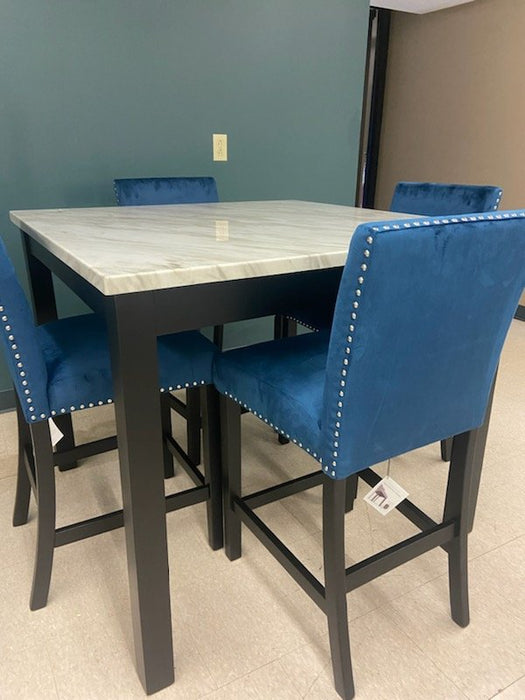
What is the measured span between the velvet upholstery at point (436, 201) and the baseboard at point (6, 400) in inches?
51.1

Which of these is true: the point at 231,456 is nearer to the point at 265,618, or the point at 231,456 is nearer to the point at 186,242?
the point at 265,618

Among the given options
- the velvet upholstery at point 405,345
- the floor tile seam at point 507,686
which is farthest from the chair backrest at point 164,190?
the floor tile seam at point 507,686

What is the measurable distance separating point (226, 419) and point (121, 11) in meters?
1.80

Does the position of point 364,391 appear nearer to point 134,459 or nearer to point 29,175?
point 134,459

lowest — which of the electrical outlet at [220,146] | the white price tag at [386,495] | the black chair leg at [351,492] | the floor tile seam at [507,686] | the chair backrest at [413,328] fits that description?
the floor tile seam at [507,686]

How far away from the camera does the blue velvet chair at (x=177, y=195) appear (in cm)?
176

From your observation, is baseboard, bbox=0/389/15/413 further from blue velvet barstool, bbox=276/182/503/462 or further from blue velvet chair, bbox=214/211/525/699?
blue velvet chair, bbox=214/211/525/699

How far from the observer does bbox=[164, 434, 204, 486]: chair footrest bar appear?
1447 mm

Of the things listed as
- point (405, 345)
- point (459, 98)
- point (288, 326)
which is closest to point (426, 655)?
point (405, 345)

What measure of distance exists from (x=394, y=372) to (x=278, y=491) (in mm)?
641

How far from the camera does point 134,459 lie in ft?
3.01

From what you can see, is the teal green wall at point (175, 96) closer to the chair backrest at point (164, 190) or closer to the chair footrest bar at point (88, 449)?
the chair backrest at point (164, 190)

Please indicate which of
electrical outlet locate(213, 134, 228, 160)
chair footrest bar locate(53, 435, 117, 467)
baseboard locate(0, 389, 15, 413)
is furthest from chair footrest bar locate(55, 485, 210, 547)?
electrical outlet locate(213, 134, 228, 160)

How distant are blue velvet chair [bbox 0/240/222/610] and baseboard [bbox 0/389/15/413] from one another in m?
0.88
